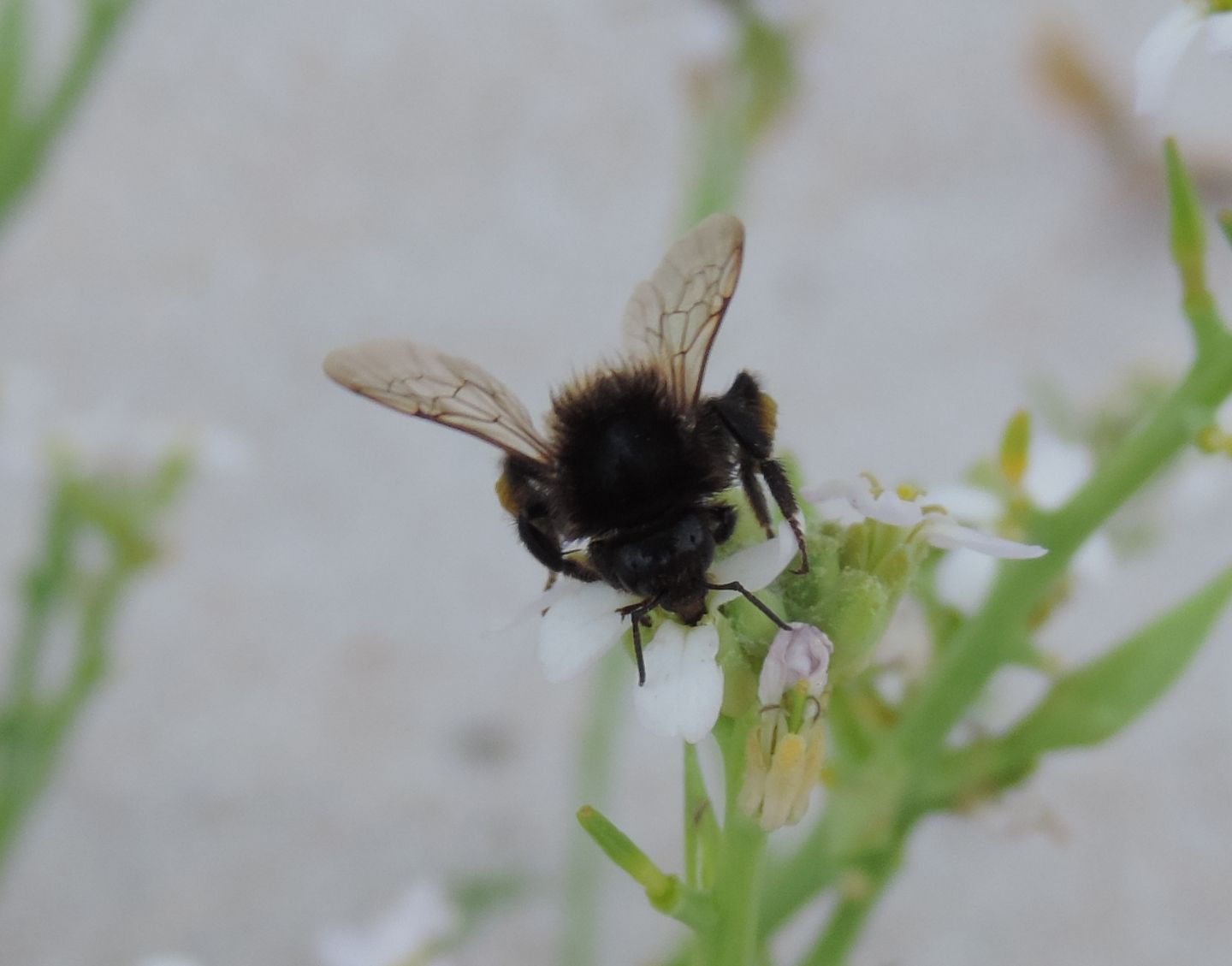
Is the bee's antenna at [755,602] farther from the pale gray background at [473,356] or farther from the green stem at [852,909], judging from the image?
the pale gray background at [473,356]

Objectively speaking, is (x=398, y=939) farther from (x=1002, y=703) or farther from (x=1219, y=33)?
(x=1219, y=33)

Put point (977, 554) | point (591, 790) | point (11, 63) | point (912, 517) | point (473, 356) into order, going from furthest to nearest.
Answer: point (473, 356) → point (591, 790) → point (11, 63) → point (977, 554) → point (912, 517)

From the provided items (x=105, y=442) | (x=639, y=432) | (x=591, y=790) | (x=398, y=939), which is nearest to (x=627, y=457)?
(x=639, y=432)

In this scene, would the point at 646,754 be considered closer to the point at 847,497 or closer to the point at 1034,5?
the point at 847,497

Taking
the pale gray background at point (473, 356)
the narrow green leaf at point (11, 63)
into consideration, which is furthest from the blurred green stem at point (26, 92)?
the pale gray background at point (473, 356)

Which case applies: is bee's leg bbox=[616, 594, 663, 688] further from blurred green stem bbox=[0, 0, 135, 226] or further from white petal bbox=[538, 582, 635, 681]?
blurred green stem bbox=[0, 0, 135, 226]

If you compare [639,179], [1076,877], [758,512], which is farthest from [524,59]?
[758,512]

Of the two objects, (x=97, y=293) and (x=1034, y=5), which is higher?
(x=1034, y=5)
